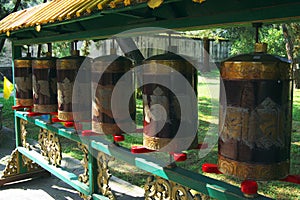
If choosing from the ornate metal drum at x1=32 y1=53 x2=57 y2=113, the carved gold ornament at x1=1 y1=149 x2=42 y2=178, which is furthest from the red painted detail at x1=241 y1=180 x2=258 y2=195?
the carved gold ornament at x1=1 y1=149 x2=42 y2=178

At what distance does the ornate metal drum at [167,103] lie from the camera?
227 cm

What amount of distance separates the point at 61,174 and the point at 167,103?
216 centimetres

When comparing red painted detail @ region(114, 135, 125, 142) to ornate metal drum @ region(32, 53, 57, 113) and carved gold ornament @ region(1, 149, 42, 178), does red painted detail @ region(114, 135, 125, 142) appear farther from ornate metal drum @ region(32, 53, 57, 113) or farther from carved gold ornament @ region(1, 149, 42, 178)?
carved gold ornament @ region(1, 149, 42, 178)

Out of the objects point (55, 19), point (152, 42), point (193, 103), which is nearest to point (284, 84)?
point (193, 103)

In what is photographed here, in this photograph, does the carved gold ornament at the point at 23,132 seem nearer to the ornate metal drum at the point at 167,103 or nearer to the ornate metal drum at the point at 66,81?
the ornate metal drum at the point at 66,81

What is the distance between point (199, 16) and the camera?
2.23 metres

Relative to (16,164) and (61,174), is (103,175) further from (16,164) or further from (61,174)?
(16,164)

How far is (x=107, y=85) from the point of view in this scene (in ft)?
9.18

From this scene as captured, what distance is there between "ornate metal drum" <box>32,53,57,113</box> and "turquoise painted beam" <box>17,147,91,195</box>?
77 cm

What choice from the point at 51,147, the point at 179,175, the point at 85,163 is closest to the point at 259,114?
the point at 179,175

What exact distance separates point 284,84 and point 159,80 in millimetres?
796

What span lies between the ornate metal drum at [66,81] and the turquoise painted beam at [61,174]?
0.77 metres

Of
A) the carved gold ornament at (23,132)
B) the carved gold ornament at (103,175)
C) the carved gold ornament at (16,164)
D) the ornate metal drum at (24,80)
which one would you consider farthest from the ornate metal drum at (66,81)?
the carved gold ornament at (16,164)

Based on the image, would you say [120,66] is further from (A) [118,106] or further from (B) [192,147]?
(B) [192,147]
